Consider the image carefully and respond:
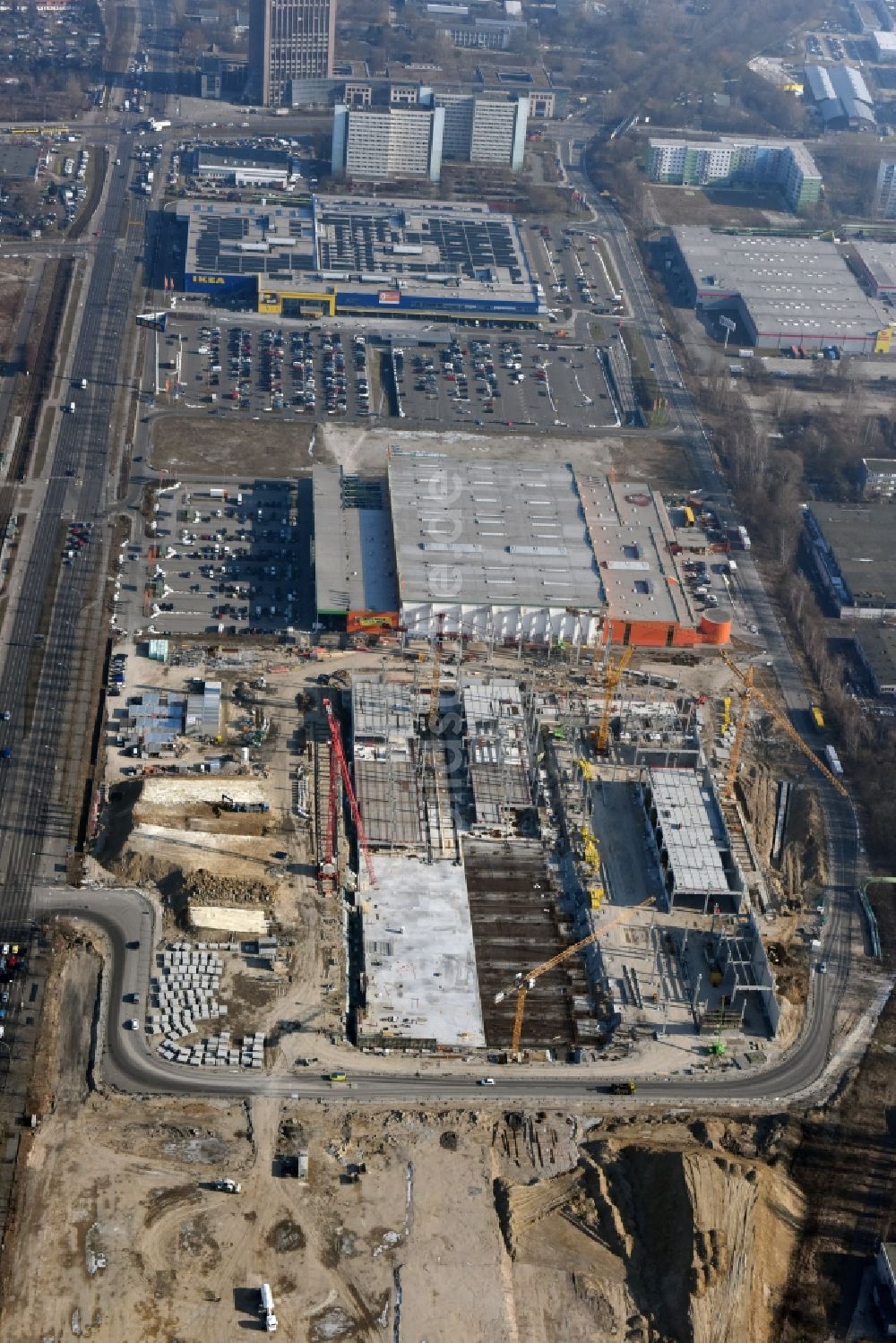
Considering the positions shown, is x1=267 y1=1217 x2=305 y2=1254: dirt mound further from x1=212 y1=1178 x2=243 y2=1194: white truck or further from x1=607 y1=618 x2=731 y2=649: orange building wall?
x1=607 y1=618 x2=731 y2=649: orange building wall

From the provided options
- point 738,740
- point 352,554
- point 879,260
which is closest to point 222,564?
point 352,554

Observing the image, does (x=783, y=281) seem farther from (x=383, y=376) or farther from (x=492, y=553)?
(x=492, y=553)

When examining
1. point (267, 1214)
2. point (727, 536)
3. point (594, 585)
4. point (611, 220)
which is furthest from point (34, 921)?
point (611, 220)

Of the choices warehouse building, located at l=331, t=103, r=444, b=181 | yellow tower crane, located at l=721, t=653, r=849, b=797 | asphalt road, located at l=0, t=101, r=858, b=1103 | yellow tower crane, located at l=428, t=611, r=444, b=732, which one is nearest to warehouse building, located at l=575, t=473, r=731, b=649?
yellow tower crane, located at l=721, t=653, r=849, b=797

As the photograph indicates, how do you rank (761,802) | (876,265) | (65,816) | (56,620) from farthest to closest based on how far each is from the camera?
(876,265), (56,620), (761,802), (65,816)

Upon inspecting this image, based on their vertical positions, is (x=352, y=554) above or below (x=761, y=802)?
above

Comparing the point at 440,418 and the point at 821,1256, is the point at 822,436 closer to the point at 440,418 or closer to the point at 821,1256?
the point at 440,418
